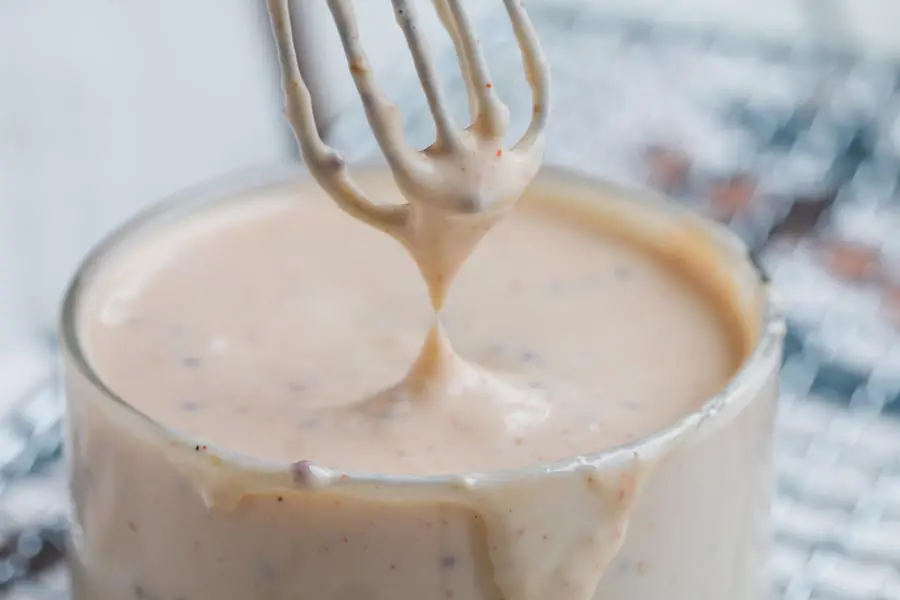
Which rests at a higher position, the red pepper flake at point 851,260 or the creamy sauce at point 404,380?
the creamy sauce at point 404,380

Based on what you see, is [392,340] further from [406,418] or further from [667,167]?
[667,167]

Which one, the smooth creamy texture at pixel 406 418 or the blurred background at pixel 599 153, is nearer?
the smooth creamy texture at pixel 406 418

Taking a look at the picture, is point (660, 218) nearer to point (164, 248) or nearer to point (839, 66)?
point (164, 248)

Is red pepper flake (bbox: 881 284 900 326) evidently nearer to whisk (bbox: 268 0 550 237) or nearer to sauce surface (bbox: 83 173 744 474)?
sauce surface (bbox: 83 173 744 474)

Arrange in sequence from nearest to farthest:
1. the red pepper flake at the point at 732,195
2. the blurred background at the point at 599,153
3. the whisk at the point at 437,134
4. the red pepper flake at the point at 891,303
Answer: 1. the whisk at the point at 437,134
2. the blurred background at the point at 599,153
3. the red pepper flake at the point at 891,303
4. the red pepper flake at the point at 732,195

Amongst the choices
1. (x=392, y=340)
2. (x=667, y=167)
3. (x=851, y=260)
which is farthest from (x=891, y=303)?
(x=392, y=340)

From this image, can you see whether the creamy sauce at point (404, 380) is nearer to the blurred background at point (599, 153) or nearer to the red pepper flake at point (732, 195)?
the blurred background at point (599, 153)

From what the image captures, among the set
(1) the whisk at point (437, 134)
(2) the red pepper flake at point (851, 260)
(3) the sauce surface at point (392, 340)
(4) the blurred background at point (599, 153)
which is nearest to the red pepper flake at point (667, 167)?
(4) the blurred background at point (599, 153)
